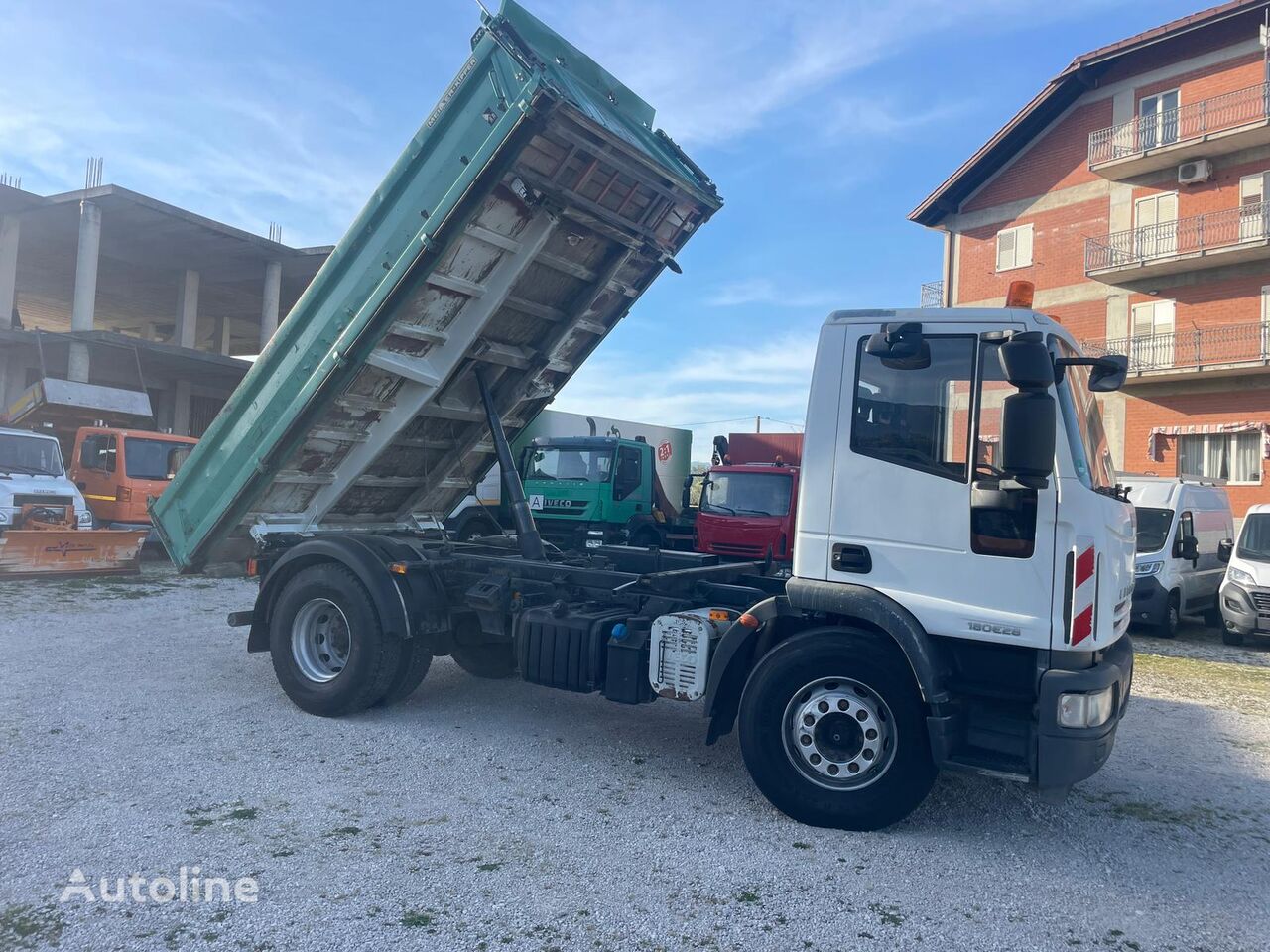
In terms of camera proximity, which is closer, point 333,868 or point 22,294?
point 333,868

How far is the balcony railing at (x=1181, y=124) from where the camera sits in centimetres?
2127

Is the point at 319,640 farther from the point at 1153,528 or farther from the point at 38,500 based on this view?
the point at 1153,528

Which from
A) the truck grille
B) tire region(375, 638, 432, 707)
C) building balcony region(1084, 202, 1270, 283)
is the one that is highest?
building balcony region(1084, 202, 1270, 283)

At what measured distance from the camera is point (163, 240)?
23547 millimetres

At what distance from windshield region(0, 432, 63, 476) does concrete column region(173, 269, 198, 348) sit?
1232cm

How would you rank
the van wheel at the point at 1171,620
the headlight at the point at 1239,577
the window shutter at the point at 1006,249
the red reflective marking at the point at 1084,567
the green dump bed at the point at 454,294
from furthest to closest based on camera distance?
1. the window shutter at the point at 1006,249
2. the van wheel at the point at 1171,620
3. the headlight at the point at 1239,577
4. the green dump bed at the point at 454,294
5. the red reflective marking at the point at 1084,567

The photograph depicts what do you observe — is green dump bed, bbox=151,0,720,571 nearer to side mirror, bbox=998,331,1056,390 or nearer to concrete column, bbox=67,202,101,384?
side mirror, bbox=998,331,1056,390

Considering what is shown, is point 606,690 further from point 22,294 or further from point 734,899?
point 22,294

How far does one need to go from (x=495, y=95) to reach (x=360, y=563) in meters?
3.19

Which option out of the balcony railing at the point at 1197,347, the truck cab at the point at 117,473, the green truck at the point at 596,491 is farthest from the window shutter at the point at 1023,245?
the truck cab at the point at 117,473

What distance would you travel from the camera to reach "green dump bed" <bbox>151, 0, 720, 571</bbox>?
5.34 m

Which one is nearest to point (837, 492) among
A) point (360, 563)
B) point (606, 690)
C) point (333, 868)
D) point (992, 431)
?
point (992, 431)

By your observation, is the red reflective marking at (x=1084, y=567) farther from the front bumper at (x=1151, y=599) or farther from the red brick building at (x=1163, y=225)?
the red brick building at (x=1163, y=225)

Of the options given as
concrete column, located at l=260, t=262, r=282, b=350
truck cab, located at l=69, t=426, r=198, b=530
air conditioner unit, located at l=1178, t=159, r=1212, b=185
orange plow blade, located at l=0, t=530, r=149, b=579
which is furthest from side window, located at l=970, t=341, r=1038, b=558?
concrete column, located at l=260, t=262, r=282, b=350
